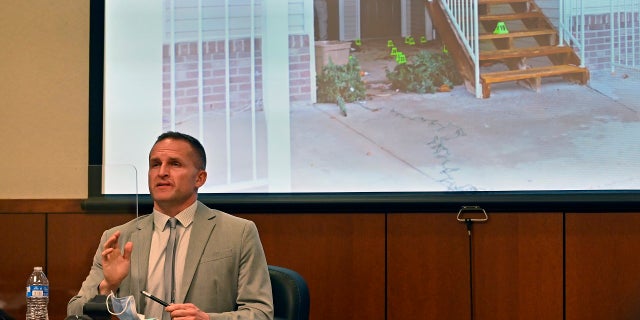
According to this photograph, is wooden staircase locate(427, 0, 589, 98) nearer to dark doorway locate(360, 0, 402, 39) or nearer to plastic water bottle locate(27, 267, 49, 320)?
dark doorway locate(360, 0, 402, 39)

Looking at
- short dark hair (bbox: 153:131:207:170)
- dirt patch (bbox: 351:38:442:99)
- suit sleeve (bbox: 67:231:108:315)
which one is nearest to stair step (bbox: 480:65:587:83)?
dirt patch (bbox: 351:38:442:99)

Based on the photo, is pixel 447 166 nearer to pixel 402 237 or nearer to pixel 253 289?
pixel 402 237

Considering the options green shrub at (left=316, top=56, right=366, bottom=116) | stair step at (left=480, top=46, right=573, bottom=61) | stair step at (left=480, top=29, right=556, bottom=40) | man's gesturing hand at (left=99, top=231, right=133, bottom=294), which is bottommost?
man's gesturing hand at (left=99, top=231, right=133, bottom=294)

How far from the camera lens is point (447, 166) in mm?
4090

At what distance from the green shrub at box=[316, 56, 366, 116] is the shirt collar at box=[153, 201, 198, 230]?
58.8 inches

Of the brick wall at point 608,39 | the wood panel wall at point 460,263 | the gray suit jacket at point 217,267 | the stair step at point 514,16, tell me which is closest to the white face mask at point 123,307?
the gray suit jacket at point 217,267

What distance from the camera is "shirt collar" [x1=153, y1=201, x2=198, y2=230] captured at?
281 centimetres

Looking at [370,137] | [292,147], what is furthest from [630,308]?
[292,147]

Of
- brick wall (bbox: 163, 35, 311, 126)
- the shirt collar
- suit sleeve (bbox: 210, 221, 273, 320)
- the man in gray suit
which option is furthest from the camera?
brick wall (bbox: 163, 35, 311, 126)

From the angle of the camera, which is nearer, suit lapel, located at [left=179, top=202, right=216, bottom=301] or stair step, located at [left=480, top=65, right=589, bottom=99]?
suit lapel, located at [left=179, top=202, right=216, bottom=301]

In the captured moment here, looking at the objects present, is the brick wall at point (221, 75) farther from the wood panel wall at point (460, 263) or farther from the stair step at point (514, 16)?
the stair step at point (514, 16)

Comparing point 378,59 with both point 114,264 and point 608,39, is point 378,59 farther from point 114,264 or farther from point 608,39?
point 114,264

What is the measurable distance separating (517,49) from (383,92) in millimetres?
669

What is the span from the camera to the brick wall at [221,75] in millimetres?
4262
